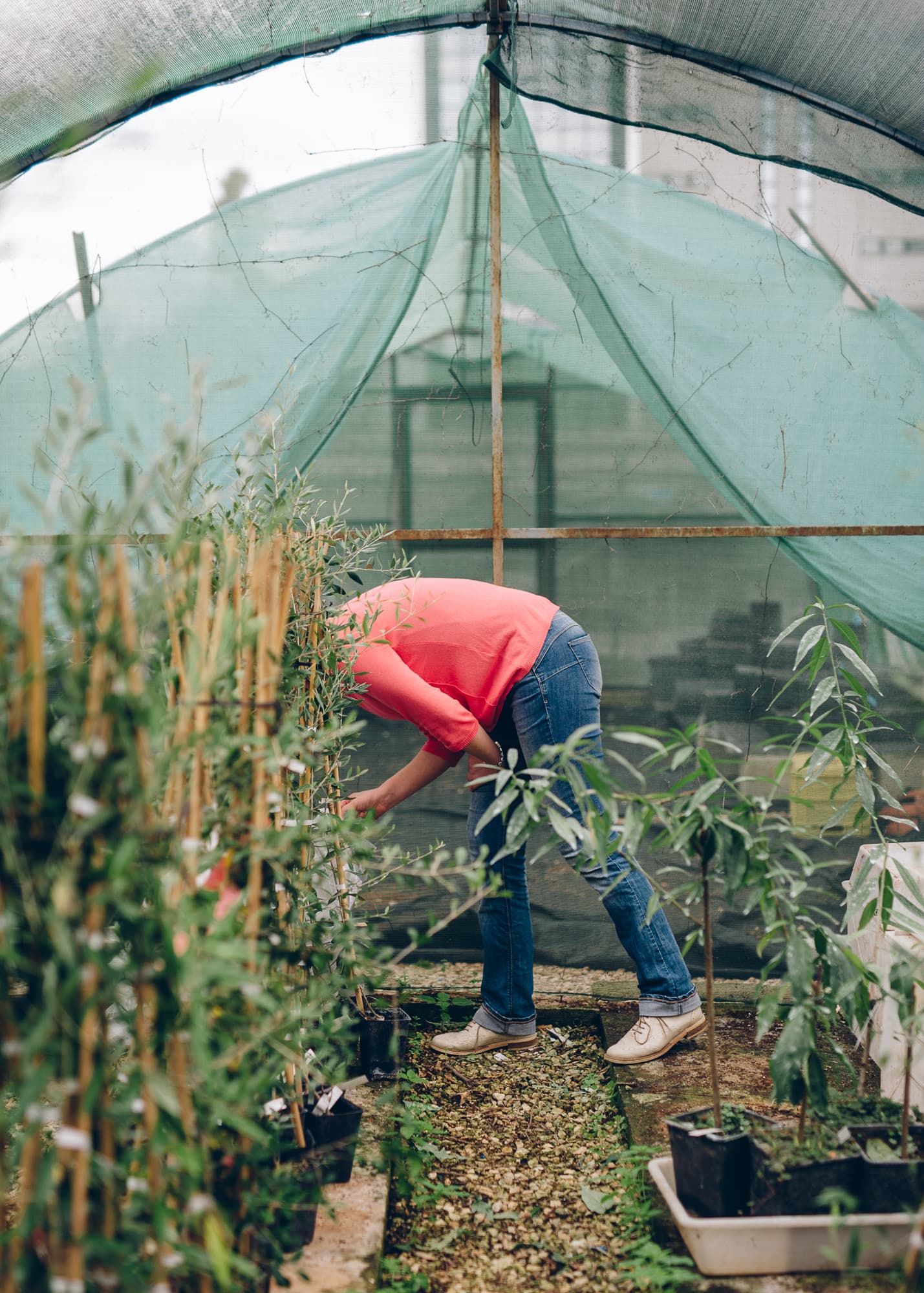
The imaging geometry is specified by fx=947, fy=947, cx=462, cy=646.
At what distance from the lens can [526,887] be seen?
2.53 meters

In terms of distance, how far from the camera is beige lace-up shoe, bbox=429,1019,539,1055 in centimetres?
253

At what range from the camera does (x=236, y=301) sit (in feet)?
9.28

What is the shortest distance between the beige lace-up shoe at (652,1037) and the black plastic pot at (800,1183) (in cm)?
80

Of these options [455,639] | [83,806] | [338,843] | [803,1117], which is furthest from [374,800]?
[83,806]

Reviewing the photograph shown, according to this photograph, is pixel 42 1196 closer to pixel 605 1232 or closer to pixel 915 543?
pixel 605 1232

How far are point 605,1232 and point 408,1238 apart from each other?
39 centimetres

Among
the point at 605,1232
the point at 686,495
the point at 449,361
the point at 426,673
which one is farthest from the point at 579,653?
the point at 605,1232

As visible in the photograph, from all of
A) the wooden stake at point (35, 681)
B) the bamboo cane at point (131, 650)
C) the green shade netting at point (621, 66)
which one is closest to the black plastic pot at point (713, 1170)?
the bamboo cane at point (131, 650)

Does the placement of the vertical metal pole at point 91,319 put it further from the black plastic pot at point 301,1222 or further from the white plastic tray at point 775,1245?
the white plastic tray at point 775,1245

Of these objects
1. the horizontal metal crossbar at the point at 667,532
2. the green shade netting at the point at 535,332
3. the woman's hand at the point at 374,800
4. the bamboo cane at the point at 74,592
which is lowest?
the woman's hand at the point at 374,800

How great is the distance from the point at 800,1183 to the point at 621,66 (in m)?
2.85

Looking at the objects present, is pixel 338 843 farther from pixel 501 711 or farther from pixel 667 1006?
pixel 667 1006

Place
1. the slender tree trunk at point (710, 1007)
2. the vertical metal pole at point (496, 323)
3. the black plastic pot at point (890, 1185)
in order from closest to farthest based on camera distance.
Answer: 1. the black plastic pot at point (890, 1185)
2. the slender tree trunk at point (710, 1007)
3. the vertical metal pole at point (496, 323)

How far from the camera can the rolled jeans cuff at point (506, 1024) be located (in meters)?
2.55
